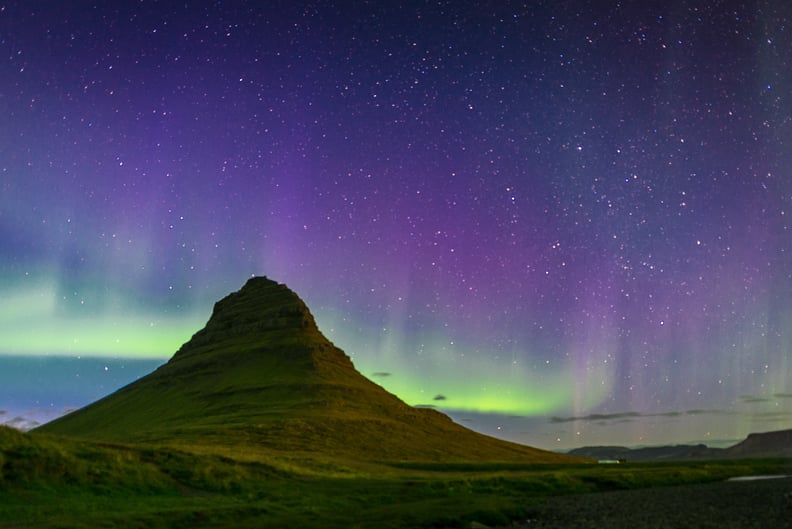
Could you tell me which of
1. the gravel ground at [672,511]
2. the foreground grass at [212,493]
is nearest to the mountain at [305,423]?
the foreground grass at [212,493]

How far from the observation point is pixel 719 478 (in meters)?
65.6

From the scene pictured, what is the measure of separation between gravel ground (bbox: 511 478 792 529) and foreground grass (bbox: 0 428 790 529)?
2678 mm

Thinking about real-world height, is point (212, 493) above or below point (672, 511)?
below

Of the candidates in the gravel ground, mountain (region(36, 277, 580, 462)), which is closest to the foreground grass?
the gravel ground

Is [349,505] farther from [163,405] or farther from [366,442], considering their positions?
[163,405]

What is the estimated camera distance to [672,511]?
3334cm

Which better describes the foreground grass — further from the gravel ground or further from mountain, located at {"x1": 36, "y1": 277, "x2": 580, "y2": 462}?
mountain, located at {"x1": 36, "y1": 277, "x2": 580, "y2": 462}

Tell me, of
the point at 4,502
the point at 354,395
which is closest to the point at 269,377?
the point at 354,395

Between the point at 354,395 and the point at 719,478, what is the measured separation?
4588 inches

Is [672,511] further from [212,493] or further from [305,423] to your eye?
[305,423]

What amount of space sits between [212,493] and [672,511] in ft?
96.2

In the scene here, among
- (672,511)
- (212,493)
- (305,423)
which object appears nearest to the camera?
(672,511)

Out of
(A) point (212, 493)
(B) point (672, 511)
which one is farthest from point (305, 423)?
(B) point (672, 511)

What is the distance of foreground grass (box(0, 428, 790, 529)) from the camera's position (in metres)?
32.1
